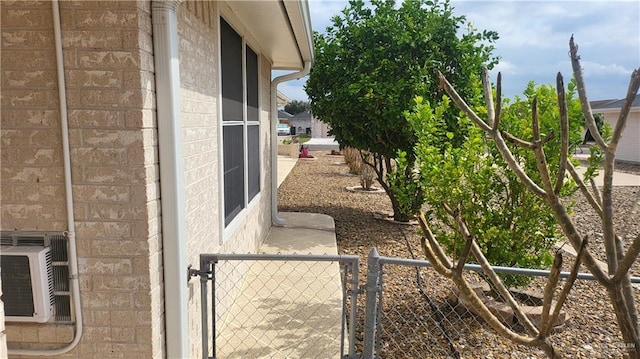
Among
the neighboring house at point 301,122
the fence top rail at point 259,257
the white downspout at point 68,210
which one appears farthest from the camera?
the neighboring house at point 301,122

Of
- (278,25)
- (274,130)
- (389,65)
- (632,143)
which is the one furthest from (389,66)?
(632,143)

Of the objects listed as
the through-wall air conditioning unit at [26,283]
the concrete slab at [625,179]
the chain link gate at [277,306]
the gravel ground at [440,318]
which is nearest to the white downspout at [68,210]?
the through-wall air conditioning unit at [26,283]

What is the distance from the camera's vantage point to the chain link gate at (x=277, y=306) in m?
2.69

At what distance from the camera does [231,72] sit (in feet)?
13.9

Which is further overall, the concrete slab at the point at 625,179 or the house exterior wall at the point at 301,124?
the house exterior wall at the point at 301,124

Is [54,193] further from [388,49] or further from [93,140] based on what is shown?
[388,49]

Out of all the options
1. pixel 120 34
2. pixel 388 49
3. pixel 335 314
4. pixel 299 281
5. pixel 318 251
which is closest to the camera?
pixel 120 34

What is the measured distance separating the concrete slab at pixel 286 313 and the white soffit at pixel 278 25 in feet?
8.23

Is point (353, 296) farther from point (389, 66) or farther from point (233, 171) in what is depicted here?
point (389, 66)

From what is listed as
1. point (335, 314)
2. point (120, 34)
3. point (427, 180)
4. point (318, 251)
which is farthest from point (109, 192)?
point (318, 251)

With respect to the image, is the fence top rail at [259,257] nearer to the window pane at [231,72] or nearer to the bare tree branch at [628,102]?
the window pane at [231,72]

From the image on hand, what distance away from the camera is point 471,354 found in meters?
3.48

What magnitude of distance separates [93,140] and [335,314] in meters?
2.53

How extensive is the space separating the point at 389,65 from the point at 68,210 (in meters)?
5.88
